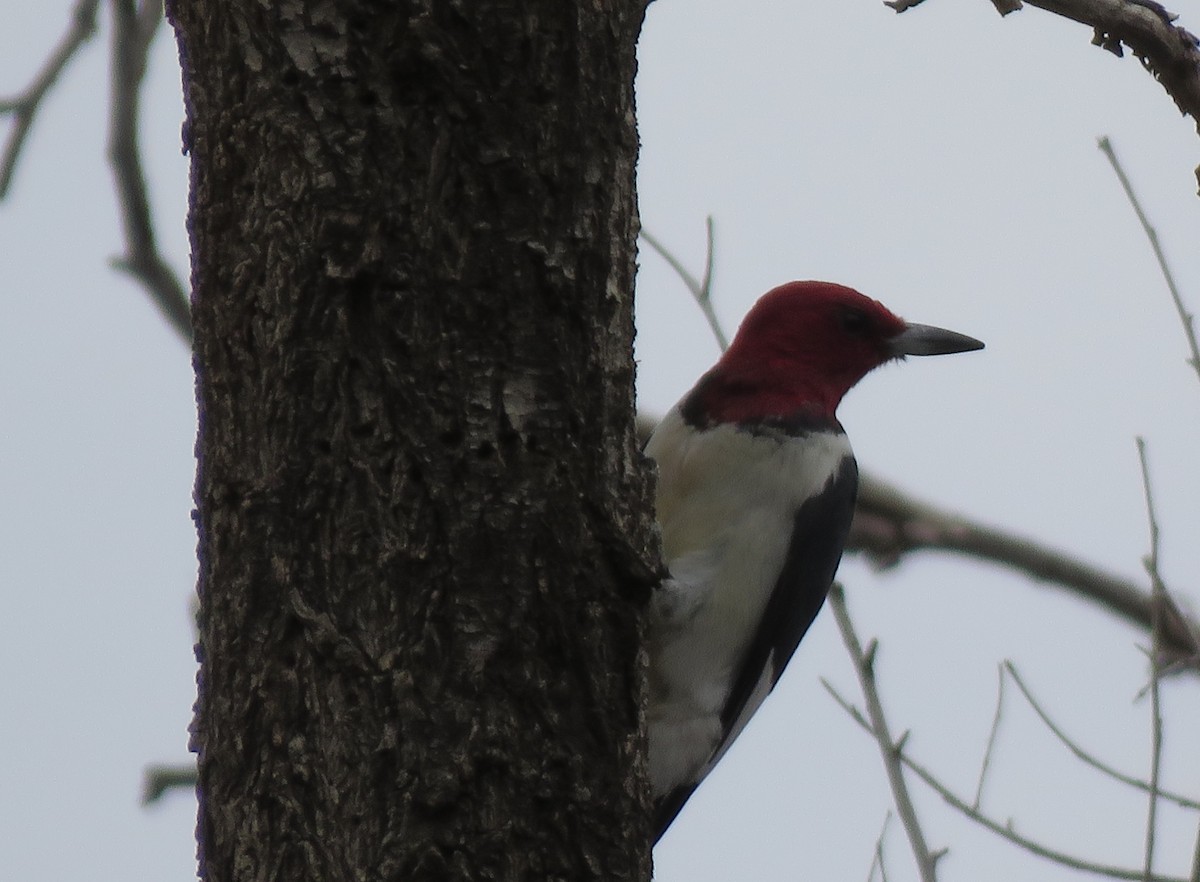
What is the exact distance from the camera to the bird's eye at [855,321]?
4578 mm

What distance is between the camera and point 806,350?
4.36 m

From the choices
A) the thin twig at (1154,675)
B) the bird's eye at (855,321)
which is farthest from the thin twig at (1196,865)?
the bird's eye at (855,321)

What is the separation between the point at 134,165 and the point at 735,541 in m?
2.07

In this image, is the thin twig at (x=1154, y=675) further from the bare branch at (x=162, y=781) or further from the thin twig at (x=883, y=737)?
the bare branch at (x=162, y=781)

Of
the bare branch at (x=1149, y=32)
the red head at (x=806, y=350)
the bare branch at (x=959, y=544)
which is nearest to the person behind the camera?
the bare branch at (x=1149, y=32)

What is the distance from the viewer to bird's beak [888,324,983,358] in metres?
4.75

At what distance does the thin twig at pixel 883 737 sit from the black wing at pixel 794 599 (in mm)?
134

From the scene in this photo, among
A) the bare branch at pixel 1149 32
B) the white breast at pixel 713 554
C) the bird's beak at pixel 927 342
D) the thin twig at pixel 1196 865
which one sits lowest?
the thin twig at pixel 1196 865

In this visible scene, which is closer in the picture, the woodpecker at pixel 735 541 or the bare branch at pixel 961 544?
the woodpecker at pixel 735 541

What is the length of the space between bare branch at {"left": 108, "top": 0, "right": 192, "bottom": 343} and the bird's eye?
1.89 m

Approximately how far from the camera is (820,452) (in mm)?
3855

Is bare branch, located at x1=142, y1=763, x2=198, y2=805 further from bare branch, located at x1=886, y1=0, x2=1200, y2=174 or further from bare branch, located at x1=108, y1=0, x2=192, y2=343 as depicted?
bare branch, located at x1=886, y1=0, x2=1200, y2=174

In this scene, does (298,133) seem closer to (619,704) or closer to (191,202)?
(191,202)

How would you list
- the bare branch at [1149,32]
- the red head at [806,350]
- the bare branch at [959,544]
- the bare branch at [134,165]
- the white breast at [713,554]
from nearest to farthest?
the bare branch at [1149,32], the white breast at [713,554], the red head at [806,350], the bare branch at [134,165], the bare branch at [959,544]
